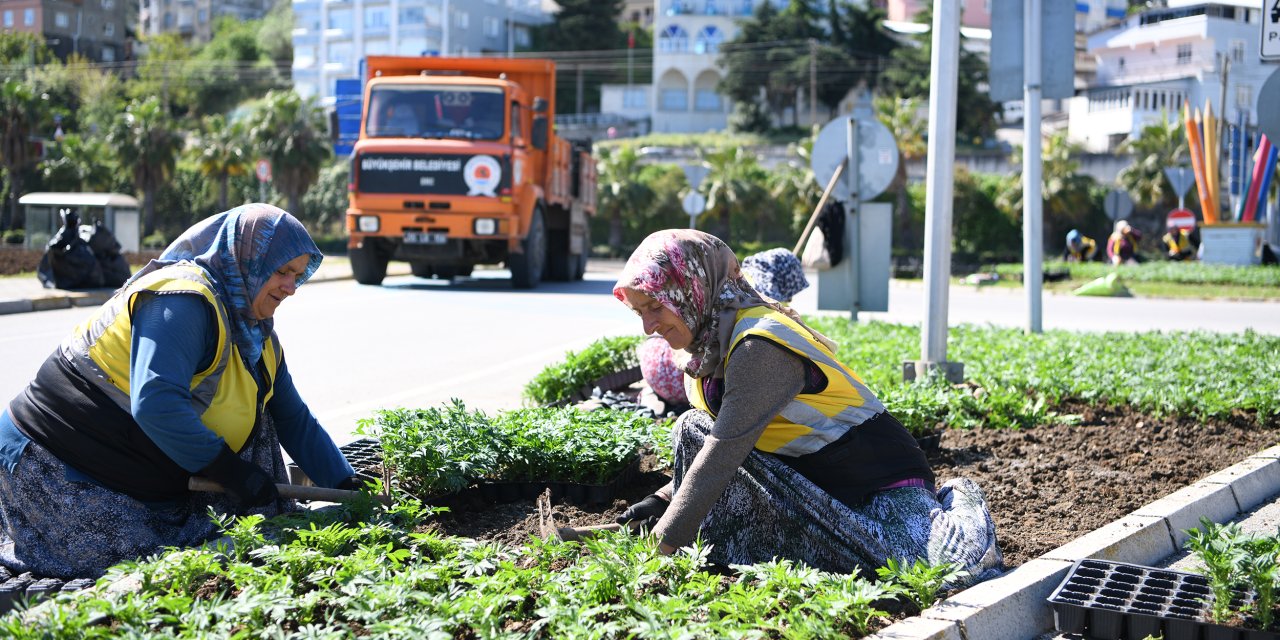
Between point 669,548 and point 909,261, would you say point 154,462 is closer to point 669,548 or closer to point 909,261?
point 669,548

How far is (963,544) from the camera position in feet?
12.8

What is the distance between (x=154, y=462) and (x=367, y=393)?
4852mm

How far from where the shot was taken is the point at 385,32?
312ft

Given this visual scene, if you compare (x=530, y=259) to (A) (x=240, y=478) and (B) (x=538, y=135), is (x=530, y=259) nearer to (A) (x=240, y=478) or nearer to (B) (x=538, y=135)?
(B) (x=538, y=135)

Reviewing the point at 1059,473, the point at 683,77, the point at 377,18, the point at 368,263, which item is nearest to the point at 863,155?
the point at 1059,473

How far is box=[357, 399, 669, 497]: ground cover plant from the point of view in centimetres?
465

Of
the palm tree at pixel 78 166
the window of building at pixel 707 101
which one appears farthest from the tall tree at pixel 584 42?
the palm tree at pixel 78 166

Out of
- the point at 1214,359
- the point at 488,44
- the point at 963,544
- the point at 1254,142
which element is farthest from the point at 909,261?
the point at 488,44

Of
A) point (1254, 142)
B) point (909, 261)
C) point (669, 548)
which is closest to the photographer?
point (669, 548)

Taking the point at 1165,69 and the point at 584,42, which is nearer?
the point at 1165,69

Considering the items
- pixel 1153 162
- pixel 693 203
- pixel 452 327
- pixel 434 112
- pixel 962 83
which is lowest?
pixel 452 327

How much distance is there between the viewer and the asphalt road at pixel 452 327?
918 cm

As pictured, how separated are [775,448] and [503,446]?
4.18 ft

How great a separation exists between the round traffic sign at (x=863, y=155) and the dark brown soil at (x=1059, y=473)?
400cm
